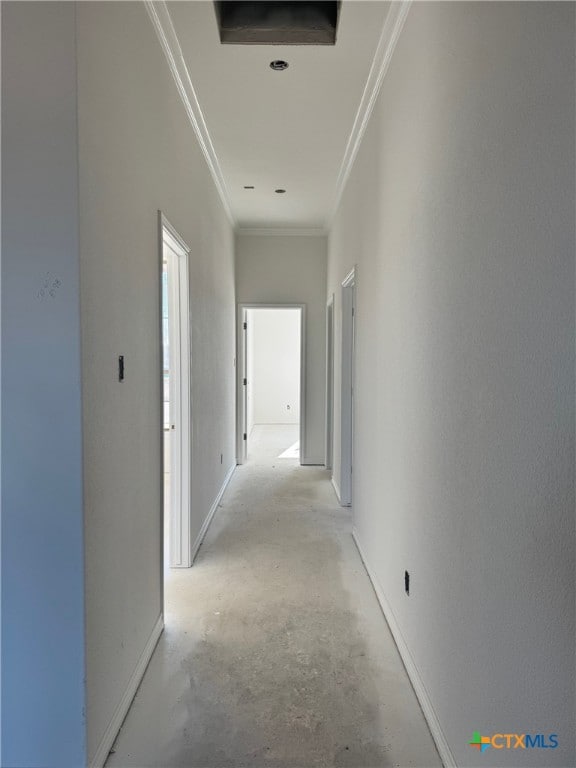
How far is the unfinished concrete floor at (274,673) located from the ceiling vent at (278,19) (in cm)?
287

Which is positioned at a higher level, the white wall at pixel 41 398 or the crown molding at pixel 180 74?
the crown molding at pixel 180 74

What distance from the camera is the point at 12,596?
1367mm

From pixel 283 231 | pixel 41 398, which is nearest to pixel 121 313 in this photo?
Result: pixel 41 398

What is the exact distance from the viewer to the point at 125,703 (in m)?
1.75

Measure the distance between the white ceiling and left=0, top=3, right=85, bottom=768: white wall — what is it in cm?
108

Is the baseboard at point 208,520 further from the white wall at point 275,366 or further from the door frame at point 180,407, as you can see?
the white wall at point 275,366

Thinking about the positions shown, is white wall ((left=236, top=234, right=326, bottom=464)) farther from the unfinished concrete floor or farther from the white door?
the unfinished concrete floor

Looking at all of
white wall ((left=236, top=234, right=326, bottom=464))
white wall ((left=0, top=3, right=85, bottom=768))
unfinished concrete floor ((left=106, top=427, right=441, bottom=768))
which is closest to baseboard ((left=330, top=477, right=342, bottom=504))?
unfinished concrete floor ((left=106, top=427, right=441, bottom=768))

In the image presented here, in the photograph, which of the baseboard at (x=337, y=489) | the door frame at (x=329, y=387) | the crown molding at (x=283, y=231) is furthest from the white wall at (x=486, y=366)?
the crown molding at (x=283, y=231)

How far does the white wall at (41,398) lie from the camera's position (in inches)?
51.8

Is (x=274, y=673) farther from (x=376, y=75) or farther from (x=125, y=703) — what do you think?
(x=376, y=75)

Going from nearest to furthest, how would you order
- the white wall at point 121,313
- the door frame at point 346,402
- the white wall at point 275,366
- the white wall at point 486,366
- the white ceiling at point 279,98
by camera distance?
the white wall at point 486,366 → the white wall at point 121,313 → the white ceiling at point 279,98 → the door frame at point 346,402 → the white wall at point 275,366

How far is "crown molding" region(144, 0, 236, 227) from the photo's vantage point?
6.69ft

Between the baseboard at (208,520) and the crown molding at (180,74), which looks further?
the baseboard at (208,520)
